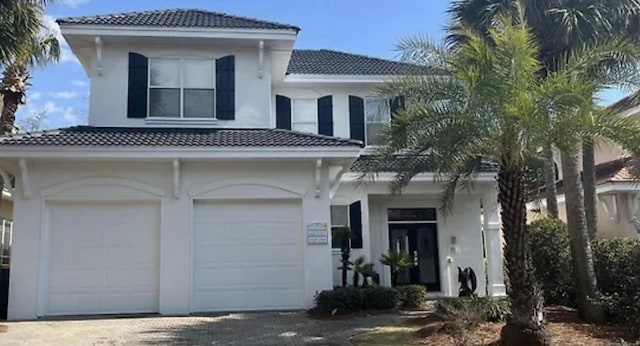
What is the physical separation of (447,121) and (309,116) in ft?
31.7

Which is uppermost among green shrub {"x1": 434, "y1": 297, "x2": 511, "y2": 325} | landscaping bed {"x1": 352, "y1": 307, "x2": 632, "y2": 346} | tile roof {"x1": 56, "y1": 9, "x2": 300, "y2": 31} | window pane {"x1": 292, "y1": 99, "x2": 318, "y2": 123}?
tile roof {"x1": 56, "y1": 9, "x2": 300, "y2": 31}

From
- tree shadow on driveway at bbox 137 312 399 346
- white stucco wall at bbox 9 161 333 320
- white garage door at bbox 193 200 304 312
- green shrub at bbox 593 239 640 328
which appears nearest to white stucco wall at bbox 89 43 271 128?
white stucco wall at bbox 9 161 333 320

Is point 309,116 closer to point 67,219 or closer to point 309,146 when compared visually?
point 309,146

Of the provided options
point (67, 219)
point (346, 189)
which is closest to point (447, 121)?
point (346, 189)

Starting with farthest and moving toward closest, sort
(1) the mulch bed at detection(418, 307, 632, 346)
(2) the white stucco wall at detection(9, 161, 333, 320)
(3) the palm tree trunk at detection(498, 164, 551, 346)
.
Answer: (2) the white stucco wall at detection(9, 161, 333, 320) < (1) the mulch bed at detection(418, 307, 632, 346) < (3) the palm tree trunk at detection(498, 164, 551, 346)

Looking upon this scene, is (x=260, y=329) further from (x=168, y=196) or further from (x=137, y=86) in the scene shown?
A: (x=137, y=86)

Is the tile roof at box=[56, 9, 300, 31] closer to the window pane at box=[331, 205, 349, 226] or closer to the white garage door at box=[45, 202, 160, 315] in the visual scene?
the white garage door at box=[45, 202, 160, 315]

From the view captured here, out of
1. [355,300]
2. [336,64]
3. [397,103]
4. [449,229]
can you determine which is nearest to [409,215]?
[449,229]

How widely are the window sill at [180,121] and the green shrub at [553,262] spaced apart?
866cm

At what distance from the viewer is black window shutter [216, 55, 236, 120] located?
1662 centimetres

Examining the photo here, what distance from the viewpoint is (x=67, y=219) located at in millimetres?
14680

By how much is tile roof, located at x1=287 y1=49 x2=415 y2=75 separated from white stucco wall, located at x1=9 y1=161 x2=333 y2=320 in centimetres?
572

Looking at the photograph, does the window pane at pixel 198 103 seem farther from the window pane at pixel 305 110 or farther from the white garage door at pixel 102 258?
the window pane at pixel 305 110

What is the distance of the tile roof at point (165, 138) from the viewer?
554 inches
